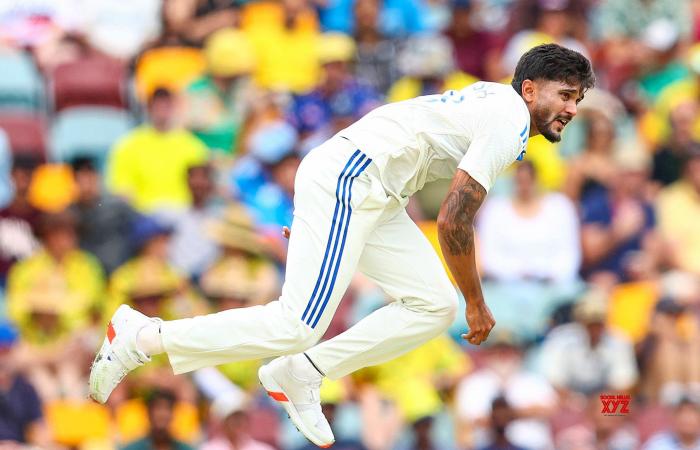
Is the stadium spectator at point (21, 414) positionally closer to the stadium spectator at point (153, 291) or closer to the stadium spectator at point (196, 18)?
the stadium spectator at point (153, 291)

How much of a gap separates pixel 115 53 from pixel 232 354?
6.93m

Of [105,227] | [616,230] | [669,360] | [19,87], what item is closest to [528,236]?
[616,230]

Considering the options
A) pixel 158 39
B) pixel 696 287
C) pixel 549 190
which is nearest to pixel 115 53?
pixel 158 39

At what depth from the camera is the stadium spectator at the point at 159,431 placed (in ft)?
37.4

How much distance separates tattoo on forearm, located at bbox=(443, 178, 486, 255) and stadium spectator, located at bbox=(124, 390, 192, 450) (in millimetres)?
4214

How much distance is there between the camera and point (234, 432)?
451 inches

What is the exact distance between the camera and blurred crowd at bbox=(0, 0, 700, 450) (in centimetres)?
1191

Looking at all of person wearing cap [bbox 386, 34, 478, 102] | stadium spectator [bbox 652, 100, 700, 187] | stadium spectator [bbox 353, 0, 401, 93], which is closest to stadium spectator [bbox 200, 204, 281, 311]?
person wearing cap [bbox 386, 34, 478, 102]

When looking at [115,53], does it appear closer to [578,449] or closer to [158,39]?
[158,39]

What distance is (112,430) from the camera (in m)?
11.8

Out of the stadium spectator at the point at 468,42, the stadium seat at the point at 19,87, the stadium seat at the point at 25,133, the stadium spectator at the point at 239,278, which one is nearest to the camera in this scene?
the stadium spectator at the point at 239,278

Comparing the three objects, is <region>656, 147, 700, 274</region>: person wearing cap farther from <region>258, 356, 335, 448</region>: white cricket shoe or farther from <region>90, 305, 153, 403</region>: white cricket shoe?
<region>90, 305, 153, 403</region>: white cricket shoe

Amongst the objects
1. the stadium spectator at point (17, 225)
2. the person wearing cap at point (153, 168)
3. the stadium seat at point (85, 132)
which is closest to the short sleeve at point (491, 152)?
the person wearing cap at point (153, 168)

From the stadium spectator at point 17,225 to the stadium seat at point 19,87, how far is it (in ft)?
2.79
